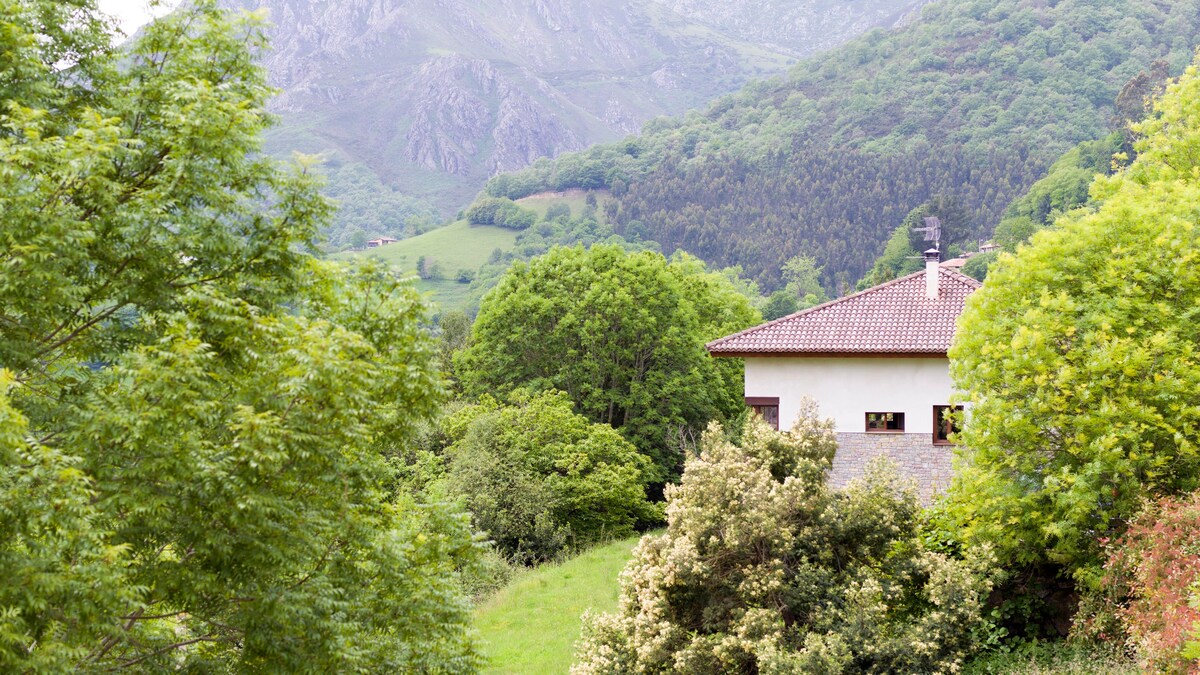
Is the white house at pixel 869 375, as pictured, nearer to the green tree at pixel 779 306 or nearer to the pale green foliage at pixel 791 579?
the pale green foliage at pixel 791 579

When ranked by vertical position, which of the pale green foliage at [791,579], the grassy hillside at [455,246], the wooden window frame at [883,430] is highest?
the grassy hillside at [455,246]

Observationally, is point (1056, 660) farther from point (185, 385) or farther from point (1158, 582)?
point (185, 385)

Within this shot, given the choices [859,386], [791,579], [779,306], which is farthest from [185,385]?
[779,306]

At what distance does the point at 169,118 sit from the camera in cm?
945

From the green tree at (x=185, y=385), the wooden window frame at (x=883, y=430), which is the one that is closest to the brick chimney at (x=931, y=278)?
the wooden window frame at (x=883, y=430)

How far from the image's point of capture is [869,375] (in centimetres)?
2928

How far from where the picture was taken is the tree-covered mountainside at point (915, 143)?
163250 mm

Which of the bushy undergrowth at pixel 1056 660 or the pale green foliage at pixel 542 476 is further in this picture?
the pale green foliage at pixel 542 476

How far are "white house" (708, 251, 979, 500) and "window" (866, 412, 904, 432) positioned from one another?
26 millimetres

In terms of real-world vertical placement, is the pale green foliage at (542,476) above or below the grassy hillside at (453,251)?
below

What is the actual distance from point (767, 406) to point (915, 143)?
506 ft

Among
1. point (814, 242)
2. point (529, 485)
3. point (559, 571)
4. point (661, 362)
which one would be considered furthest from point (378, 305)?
point (814, 242)

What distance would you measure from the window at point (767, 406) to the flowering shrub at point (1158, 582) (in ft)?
47.8

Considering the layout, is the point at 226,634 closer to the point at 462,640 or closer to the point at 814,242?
the point at 462,640
